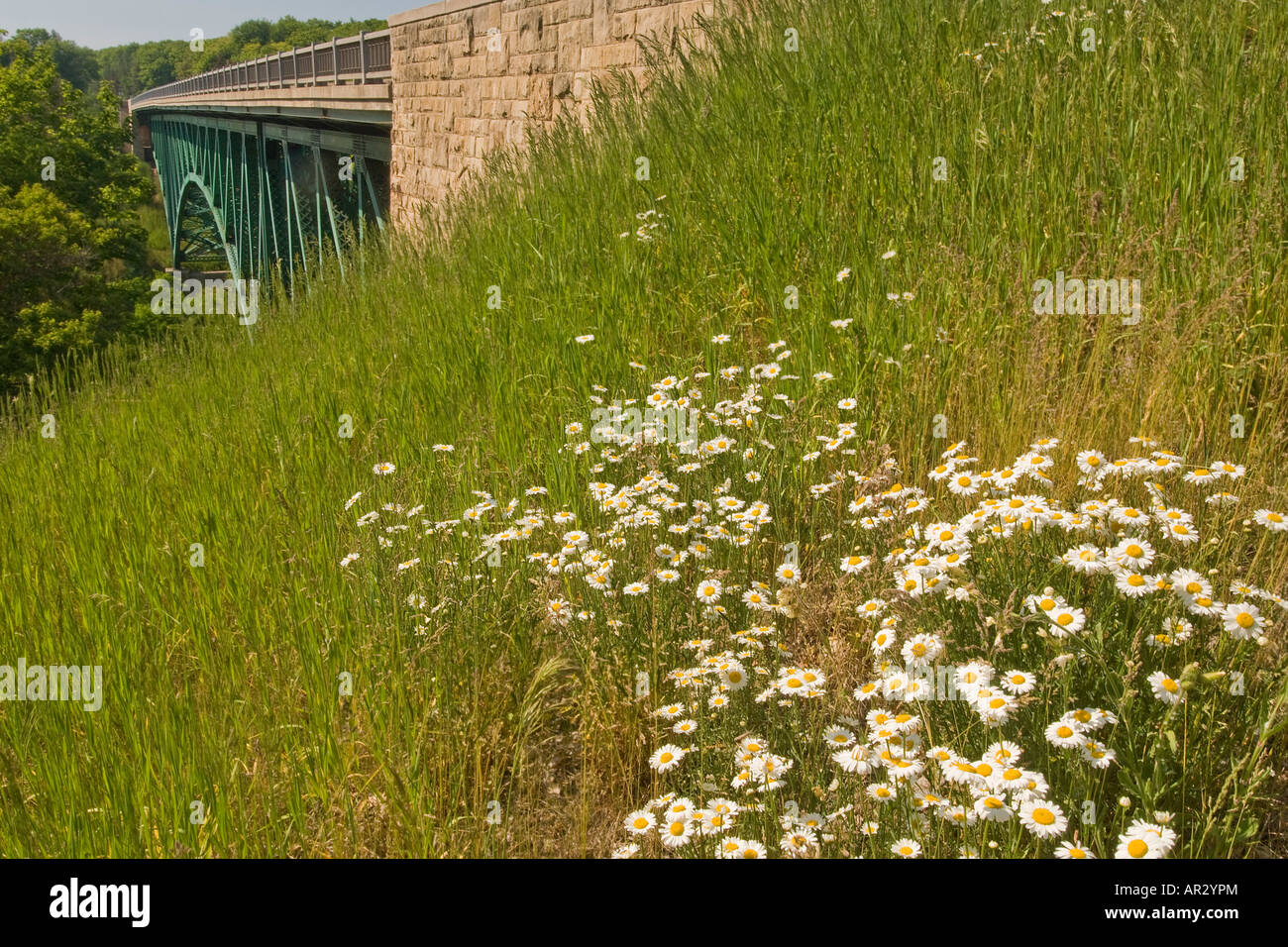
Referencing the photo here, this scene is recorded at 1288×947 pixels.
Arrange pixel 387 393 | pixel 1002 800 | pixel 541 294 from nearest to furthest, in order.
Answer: pixel 1002 800 < pixel 387 393 < pixel 541 294

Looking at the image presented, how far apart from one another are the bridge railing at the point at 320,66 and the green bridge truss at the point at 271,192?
4.28ft

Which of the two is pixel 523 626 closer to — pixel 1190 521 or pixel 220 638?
pixel 220 638

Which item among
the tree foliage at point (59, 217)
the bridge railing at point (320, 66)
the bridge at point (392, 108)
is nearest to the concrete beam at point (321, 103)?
the bridge at point (392, 108)

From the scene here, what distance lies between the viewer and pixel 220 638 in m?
3.05

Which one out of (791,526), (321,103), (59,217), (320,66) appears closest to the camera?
(791,526)

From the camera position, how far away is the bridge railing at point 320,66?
18.6 meters

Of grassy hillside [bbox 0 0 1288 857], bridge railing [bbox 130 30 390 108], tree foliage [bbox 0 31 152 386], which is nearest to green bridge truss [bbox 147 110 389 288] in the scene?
bridge railing [bbox 130 30 390 108]

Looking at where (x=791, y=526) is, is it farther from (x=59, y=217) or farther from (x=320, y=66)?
(x=59, y=217)

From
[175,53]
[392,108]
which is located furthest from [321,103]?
[175,53]

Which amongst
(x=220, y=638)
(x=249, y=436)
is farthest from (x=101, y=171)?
(x=220, y=638)

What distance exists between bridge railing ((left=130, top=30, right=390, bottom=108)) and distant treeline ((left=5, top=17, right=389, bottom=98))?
19.6 metres

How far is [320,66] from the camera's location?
75.6 feet

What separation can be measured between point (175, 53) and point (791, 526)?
420 ft
